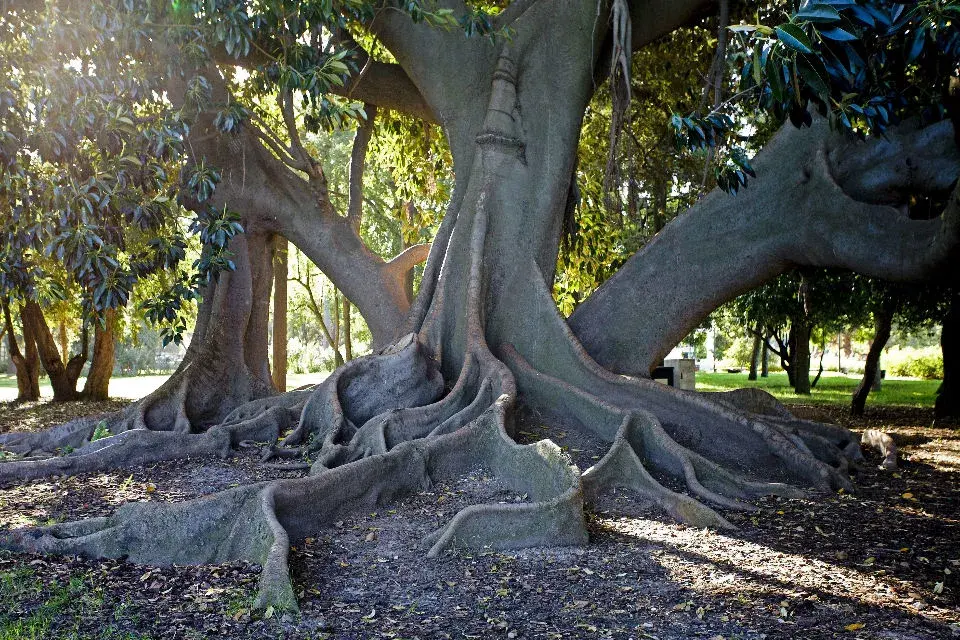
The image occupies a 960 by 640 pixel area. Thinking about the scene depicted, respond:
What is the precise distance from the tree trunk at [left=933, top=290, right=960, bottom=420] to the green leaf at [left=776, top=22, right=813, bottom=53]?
13.3 m

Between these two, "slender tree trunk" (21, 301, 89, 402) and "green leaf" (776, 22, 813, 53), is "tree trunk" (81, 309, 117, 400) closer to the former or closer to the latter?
"slender tree trunk" (21, 301, 89, 402)

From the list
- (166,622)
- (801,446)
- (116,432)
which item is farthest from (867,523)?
(116,432)

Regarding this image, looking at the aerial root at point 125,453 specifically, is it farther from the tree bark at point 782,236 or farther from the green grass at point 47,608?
the tree bark at point 782,236

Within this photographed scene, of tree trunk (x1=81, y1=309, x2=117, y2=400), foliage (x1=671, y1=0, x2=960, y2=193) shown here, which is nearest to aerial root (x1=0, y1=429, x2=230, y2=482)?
foliage (x1=671, y1=0, x2=960, y2=193)

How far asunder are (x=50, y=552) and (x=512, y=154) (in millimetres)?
6151

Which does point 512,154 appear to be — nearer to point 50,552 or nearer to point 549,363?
point 549,363

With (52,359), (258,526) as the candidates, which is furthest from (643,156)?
(52,359)

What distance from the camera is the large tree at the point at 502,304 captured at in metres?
5.27

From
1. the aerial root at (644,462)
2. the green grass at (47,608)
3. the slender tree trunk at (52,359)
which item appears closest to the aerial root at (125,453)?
the green grass at (47,608)

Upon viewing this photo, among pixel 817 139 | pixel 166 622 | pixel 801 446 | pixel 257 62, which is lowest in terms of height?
pixel 166 622

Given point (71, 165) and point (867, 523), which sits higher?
point (71, 165)

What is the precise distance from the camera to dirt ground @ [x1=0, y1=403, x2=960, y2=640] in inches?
148

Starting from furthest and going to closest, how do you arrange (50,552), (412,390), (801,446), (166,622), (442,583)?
(412,390) → (801,446) → (50,552) → (442,583) → (166,622)

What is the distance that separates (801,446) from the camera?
23.3 ft
